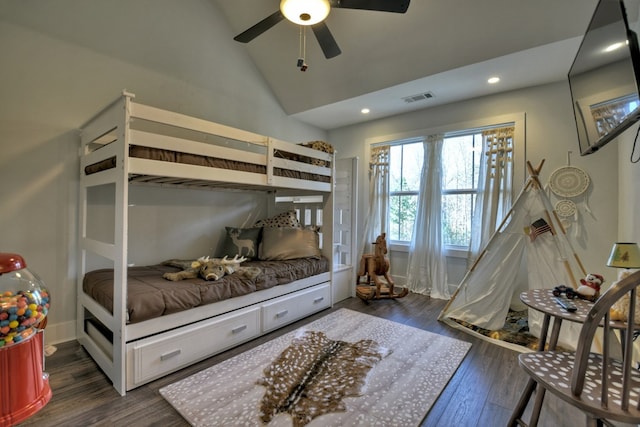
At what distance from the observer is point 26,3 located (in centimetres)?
224

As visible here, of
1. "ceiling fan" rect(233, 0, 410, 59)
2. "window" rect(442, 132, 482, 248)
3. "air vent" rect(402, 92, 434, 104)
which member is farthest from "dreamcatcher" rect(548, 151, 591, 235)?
"ceiling fan" rect(233, 0, 410, 59)

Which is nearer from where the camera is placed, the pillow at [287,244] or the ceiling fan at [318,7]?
the ceiling fan at [318,7]

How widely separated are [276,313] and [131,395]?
1220 millimetres

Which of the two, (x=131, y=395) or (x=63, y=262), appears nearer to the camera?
(x=131, y=395)

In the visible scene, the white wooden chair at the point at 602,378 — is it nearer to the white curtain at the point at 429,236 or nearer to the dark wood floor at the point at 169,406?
→ the dark wood floor at the point at 169,406

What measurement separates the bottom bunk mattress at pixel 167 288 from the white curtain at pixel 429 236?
1.98 metres

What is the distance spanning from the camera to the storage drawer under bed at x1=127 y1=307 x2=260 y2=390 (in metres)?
1.82

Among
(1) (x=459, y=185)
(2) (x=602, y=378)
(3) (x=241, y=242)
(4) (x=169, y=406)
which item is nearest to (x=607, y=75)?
(2) (x=602, y=378)

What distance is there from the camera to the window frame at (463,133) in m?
3.39

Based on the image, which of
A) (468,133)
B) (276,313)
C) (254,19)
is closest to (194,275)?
(276,313)

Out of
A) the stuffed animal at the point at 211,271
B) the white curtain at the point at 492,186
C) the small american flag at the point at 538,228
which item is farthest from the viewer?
the white curtain at the point at 492,186

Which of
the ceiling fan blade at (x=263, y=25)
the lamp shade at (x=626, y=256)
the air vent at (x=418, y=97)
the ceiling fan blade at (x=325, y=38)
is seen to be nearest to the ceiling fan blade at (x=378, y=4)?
the ceiling fan blade at (x=325, y=38)

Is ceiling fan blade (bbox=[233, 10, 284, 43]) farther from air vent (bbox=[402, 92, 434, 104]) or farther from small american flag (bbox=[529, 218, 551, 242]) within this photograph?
small american flag (bbox=[529, 218, 551, 242])

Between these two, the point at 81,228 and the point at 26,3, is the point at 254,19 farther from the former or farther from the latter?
the point at 81,228
